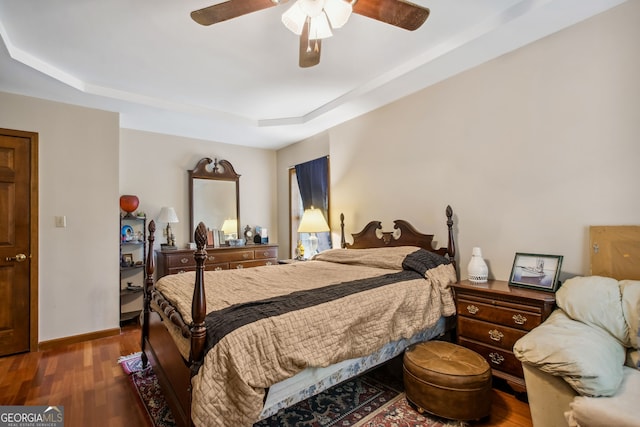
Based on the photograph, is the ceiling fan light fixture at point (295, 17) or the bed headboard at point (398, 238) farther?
the bed headboard at point (398, 238)

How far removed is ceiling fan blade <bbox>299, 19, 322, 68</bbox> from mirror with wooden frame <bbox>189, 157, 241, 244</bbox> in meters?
2.94

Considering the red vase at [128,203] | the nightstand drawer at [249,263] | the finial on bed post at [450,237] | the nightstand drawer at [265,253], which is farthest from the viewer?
the nightstand drawer at [265,253]

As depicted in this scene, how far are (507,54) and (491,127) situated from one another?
0.58m

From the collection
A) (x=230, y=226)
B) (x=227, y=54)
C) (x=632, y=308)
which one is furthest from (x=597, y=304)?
(x=230, y=226)

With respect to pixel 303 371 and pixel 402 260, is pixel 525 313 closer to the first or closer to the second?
pixel 402 260

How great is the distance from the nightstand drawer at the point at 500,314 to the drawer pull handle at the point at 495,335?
7 centimetres

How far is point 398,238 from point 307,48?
2.05 m

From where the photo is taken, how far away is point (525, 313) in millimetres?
1983

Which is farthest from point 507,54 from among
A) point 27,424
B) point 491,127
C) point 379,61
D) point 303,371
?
point 27,424

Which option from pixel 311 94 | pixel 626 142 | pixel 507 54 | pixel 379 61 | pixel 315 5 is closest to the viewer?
pixel 315 5

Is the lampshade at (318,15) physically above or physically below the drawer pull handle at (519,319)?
above

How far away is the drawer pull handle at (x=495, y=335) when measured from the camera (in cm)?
211

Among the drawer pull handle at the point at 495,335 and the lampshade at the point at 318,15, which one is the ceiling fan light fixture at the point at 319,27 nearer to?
the lampshade at the point at 318,15

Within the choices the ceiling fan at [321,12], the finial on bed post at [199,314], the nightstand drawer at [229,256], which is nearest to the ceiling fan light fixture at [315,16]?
the ceiling fan at [321,12]
